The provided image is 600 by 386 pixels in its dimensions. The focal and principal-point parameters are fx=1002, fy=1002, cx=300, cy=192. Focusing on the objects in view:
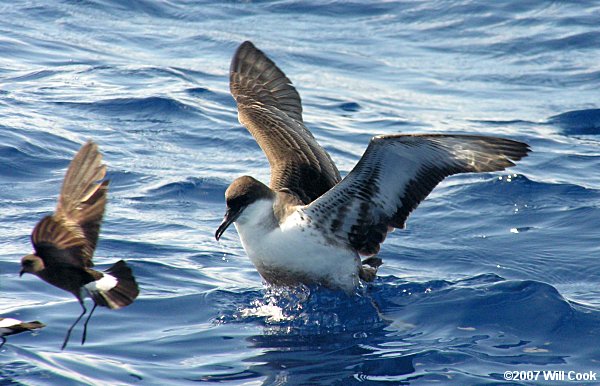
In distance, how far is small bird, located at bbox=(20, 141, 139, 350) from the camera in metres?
5.34

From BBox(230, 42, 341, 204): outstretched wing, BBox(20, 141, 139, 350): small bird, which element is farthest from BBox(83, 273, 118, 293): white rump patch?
BBox(230, 42, 341, 204): outstretched wing

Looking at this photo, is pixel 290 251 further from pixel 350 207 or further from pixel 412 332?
pixel 412 332

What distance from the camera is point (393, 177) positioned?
22.9 feet

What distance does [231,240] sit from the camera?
28.8 feet

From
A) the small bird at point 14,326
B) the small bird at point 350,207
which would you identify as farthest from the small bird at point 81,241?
the small bird at point 350,207

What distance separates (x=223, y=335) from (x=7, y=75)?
280 inches

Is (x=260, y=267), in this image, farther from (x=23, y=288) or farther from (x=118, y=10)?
(x=118, y=10)


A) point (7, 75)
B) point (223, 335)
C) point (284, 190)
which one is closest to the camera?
point (223, 335)

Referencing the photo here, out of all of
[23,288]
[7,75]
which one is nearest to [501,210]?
[23,288]

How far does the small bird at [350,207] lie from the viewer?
6676 millimetres

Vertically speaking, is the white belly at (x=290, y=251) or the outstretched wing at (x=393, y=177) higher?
the outstretched wing at (x=393, y=177)

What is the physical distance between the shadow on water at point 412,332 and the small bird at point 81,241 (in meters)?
0.80

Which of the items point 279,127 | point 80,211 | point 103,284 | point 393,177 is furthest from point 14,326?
point 279,127

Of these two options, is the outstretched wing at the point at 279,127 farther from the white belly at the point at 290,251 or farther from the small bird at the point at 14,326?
the small bird at the point at 14,326
